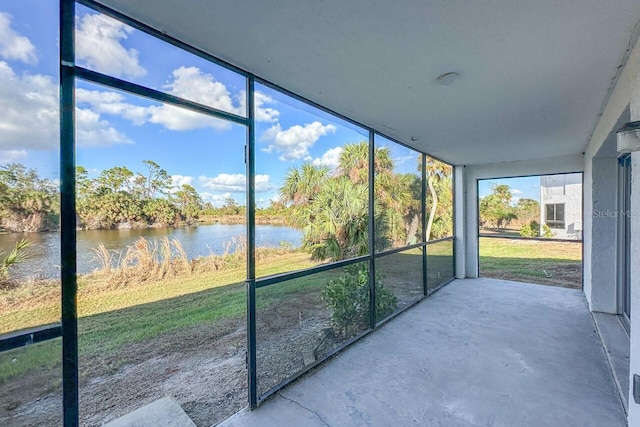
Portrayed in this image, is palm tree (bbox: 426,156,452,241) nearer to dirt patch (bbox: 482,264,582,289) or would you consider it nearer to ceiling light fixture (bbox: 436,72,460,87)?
dirt patch (bbox: 482,264,582,289)

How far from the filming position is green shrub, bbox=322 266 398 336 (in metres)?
2.98

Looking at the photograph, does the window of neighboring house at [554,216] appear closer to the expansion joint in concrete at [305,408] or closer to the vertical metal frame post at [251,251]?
the expansion joint in concrete at [305,408]

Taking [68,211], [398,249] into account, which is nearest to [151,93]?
[68,211]

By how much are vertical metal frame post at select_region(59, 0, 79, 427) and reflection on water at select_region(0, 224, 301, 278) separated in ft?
0.15

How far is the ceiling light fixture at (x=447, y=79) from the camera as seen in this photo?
2082 millimetres

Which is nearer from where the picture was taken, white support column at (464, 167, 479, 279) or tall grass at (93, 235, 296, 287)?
tall grass at (93, 235, 296, 287)

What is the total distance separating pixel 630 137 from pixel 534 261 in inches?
290

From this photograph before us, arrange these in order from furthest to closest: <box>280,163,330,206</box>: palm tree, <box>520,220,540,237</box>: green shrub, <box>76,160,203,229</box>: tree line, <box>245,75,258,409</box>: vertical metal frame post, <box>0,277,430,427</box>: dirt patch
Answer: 1. <box>520,220,540,237</box>: green shrub
2. <box>280,163,330,206</box>: palm tree
3. <box>245,75,258,409</box>: vertical metal frame post
4. <box>0,277,430,427</box>: dirt patch
5. <box>76,160,203,229</box>: tree line

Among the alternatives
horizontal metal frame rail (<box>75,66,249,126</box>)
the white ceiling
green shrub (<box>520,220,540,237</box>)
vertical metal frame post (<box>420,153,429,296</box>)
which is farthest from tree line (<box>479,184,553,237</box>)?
horizontal metal frame rail (<box>75,66,249,126</box>)

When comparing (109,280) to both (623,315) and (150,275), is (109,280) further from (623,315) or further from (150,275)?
(623,315)

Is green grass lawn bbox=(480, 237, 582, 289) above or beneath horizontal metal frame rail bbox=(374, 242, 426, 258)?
beneath

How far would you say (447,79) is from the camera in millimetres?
2143

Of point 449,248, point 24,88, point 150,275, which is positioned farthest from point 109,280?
point 449,248

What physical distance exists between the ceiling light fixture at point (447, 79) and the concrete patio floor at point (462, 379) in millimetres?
2391
